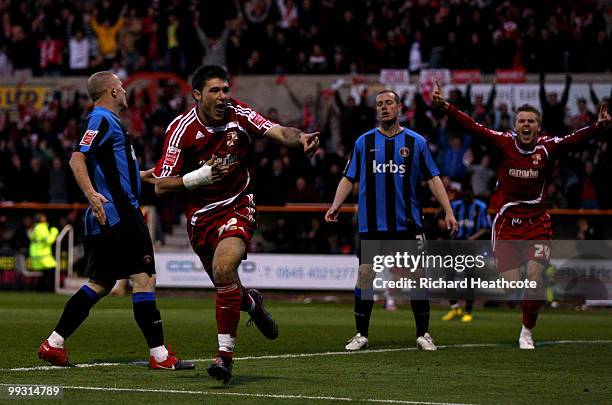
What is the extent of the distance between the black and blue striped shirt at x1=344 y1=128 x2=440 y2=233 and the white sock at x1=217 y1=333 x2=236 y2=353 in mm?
3687

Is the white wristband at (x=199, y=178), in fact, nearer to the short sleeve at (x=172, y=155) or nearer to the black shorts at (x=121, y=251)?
the short sleeve at (x=172, y=155)

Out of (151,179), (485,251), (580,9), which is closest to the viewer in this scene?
(151,179)

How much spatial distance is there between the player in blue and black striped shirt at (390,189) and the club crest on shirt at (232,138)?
9.53 ft

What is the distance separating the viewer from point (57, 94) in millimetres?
29375

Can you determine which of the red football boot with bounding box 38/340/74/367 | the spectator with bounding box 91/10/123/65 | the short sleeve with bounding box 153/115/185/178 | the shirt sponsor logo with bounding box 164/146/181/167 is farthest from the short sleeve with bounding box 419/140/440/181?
the spectator with bounding box 91/10/123/65

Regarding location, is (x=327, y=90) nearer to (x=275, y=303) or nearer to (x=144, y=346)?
(x=275, y=303)

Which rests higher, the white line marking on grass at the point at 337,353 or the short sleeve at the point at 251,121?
the short sleeve at the point at 251,121

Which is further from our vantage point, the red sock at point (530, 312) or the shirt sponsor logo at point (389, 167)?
the red sock at point (530, 312)

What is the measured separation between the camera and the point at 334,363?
407 inches

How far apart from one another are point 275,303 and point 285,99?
8.13m

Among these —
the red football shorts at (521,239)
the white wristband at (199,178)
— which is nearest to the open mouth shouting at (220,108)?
the white wristband at (199,178)

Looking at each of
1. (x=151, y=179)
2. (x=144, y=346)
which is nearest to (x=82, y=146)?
(x=151, y=179)

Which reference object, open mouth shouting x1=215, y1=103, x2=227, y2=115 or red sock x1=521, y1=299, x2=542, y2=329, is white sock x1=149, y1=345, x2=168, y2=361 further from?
red sock x1=521, y1=299, x2=542, y2=329

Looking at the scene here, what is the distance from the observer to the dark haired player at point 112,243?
9.65m
